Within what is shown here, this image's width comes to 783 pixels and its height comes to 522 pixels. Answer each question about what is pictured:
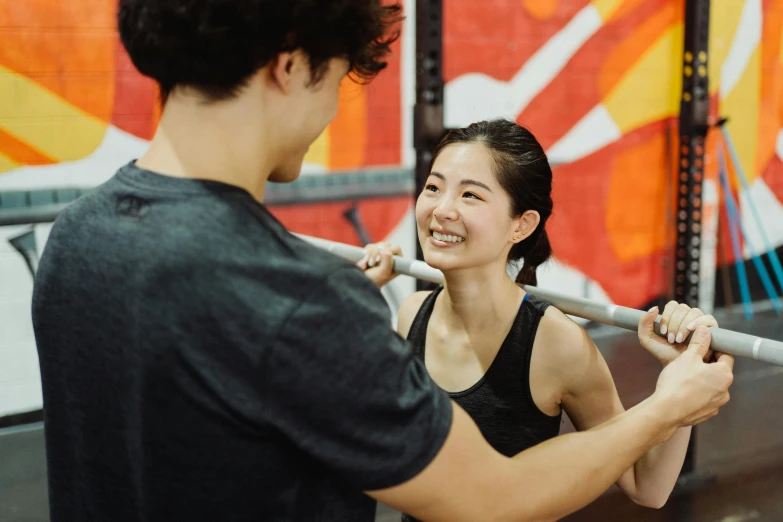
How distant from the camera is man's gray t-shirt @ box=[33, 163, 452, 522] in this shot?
2.34ft

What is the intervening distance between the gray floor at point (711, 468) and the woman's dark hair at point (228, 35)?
2.20 m

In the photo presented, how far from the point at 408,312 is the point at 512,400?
381 mm

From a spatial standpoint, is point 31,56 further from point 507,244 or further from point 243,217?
point 243,217

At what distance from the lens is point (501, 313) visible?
1580 mm

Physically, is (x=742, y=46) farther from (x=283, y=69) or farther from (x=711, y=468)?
(x=283, y=69)

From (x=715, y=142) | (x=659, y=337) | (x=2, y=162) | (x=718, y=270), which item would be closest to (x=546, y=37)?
(x=715, y=142)

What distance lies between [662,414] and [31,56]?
116 inches

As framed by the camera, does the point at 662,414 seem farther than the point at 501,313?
No

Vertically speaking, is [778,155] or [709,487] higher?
[778,155]

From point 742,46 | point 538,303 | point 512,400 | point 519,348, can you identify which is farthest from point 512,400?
point 742,46

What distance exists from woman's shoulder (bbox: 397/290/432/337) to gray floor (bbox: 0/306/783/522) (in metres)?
1.17

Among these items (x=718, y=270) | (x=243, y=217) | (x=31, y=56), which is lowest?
(x=718, y=270)

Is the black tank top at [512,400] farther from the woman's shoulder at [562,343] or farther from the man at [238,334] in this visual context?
the man at [238,334]

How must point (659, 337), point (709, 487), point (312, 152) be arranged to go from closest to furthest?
point (659, 337) < point (709, 487) < point (312, 152)
